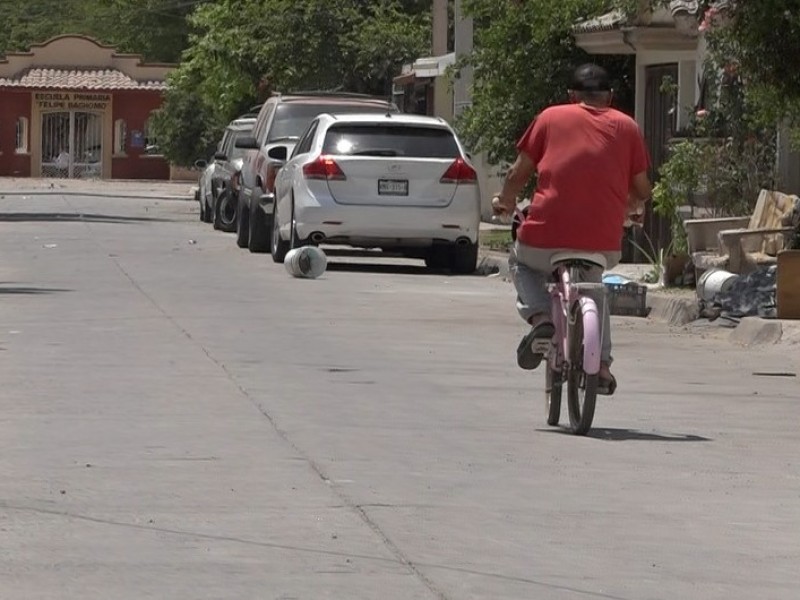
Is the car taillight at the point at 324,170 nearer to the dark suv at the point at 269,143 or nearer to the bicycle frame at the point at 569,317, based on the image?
the dark suv at the point at 269,143

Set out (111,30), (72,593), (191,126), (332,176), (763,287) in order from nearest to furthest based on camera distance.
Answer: (72,593) < (763,287) < (332,176) < (191,126) < (111,30)

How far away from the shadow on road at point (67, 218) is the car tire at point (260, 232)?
10.7m

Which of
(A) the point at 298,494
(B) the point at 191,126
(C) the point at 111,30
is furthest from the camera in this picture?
(C) the point at 111,30

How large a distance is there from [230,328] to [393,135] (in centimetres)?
798

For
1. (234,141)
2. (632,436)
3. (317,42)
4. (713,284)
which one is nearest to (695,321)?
(713,284)

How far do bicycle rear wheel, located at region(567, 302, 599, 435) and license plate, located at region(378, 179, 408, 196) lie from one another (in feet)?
41.1

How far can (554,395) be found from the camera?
35.3 ft

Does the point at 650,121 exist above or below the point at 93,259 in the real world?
above

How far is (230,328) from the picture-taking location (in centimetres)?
1568

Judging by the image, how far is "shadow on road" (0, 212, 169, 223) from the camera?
123 ft

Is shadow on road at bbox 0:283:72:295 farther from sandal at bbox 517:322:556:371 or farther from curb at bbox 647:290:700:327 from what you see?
sandal at bbox 517:322:556:371

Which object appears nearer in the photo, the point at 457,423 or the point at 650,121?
the point at 457,423

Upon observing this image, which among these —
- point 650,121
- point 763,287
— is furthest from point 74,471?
point 650,121

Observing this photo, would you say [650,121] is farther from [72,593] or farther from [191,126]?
[191,126]
